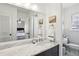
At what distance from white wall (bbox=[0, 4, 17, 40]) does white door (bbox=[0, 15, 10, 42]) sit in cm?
5

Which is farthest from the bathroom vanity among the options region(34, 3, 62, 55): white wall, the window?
the window

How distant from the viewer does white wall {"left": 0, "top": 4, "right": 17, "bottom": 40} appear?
152 cm

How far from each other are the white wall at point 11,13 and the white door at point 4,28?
5cm

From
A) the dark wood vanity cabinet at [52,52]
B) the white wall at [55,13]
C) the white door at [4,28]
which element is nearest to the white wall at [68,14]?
the white wall at [55,13]

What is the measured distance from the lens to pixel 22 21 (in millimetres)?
1758

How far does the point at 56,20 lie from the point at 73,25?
1.46 feet

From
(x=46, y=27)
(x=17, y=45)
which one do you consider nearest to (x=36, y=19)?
(x=46, y=27)

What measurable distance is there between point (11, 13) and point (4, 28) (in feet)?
0.95

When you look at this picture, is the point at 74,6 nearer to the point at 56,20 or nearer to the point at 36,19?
the point at 56,20

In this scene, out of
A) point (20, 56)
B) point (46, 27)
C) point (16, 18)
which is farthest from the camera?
point (46, 27)

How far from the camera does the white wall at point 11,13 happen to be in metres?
1.52

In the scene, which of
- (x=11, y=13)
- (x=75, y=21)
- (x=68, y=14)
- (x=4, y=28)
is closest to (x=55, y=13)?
(x=68, y=14)

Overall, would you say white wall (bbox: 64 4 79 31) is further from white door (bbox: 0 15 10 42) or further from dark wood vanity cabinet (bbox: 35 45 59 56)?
white door (bbox: 0 15 10 42)

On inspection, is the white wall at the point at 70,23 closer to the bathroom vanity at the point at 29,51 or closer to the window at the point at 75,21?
the window at the point at 75,21
